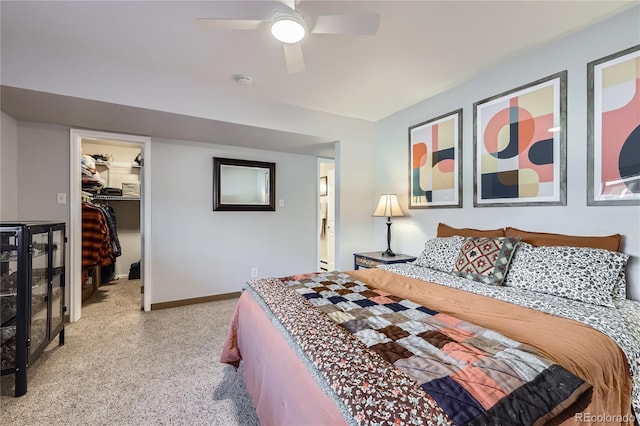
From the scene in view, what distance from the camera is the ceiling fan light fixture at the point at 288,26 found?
62.1 inches

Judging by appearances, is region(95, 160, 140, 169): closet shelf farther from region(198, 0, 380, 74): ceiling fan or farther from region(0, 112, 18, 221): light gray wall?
region(198, 0, 380, 74): ceiling fan

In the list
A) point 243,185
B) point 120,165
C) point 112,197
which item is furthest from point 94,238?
point 120,165

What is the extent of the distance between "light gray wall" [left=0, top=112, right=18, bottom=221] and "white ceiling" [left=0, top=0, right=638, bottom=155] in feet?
1.10

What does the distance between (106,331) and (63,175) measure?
1688 millimetres

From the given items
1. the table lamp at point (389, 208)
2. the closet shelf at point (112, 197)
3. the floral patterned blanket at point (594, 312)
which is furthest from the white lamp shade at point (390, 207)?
the closet shelf at point (112, 197)

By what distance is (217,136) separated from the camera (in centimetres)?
330

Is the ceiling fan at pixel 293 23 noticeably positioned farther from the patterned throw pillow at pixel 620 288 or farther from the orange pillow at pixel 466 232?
the patterned throw pillow at pixel 620 288

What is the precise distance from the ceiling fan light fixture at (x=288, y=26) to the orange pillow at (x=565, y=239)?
85.5 inches

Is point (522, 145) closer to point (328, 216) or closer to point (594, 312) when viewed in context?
point (594, 312)

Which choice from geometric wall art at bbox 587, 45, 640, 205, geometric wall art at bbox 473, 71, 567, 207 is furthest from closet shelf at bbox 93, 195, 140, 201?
geometric wall art at bbox 587, 45, 640, 205

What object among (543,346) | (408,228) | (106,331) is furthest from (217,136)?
(543,346)

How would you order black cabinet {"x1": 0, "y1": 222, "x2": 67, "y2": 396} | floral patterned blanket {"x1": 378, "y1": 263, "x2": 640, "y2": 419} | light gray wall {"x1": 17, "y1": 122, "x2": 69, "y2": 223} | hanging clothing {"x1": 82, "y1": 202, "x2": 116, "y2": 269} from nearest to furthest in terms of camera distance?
floral patterned blanket {"x1": 378, "y1": 263, "x2": 640, "y2": 419} → black cabinet {"x1": 0, "y1": 222, "x2": 67, "y2": 396} → light gray wall {"x1": 17, "y1": 122, "x2": 69, "y2": 223} → hanging clothing {"x1": 82, "y1": 202, "x2": 116, "y2": 269}

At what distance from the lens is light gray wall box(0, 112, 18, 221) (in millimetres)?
2477

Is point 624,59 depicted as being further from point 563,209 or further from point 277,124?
point 277,124
